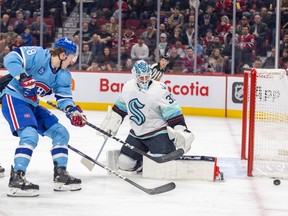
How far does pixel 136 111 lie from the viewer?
5.77 metres

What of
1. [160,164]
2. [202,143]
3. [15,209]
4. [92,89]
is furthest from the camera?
[92,89]

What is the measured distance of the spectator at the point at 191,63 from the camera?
1113 cm

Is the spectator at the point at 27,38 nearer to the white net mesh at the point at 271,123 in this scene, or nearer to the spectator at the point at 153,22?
the spectator at the point at 153,22

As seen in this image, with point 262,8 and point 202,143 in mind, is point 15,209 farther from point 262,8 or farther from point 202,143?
Answer: point 262,8

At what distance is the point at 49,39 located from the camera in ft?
39.8

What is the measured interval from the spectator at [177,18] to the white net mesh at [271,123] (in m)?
5.27

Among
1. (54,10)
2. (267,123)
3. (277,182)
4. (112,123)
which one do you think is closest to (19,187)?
(112,123)

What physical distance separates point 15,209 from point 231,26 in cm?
695

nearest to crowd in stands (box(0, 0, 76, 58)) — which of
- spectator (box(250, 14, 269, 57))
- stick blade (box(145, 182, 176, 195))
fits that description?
spectator (box(250, 14, 269, 57))

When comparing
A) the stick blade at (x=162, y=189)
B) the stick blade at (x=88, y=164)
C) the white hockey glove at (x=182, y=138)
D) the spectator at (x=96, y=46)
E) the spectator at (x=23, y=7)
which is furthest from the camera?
the spectator at (x=23, y=7)

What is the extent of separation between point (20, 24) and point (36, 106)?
721 cm

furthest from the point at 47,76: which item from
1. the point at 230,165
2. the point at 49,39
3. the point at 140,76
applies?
the point at 49,39

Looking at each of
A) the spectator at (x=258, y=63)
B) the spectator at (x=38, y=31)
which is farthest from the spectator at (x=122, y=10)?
the spectator at (x=258, y=63)

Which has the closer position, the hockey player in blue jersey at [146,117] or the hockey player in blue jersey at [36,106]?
the hockey player in blue jersey at [36,106]
